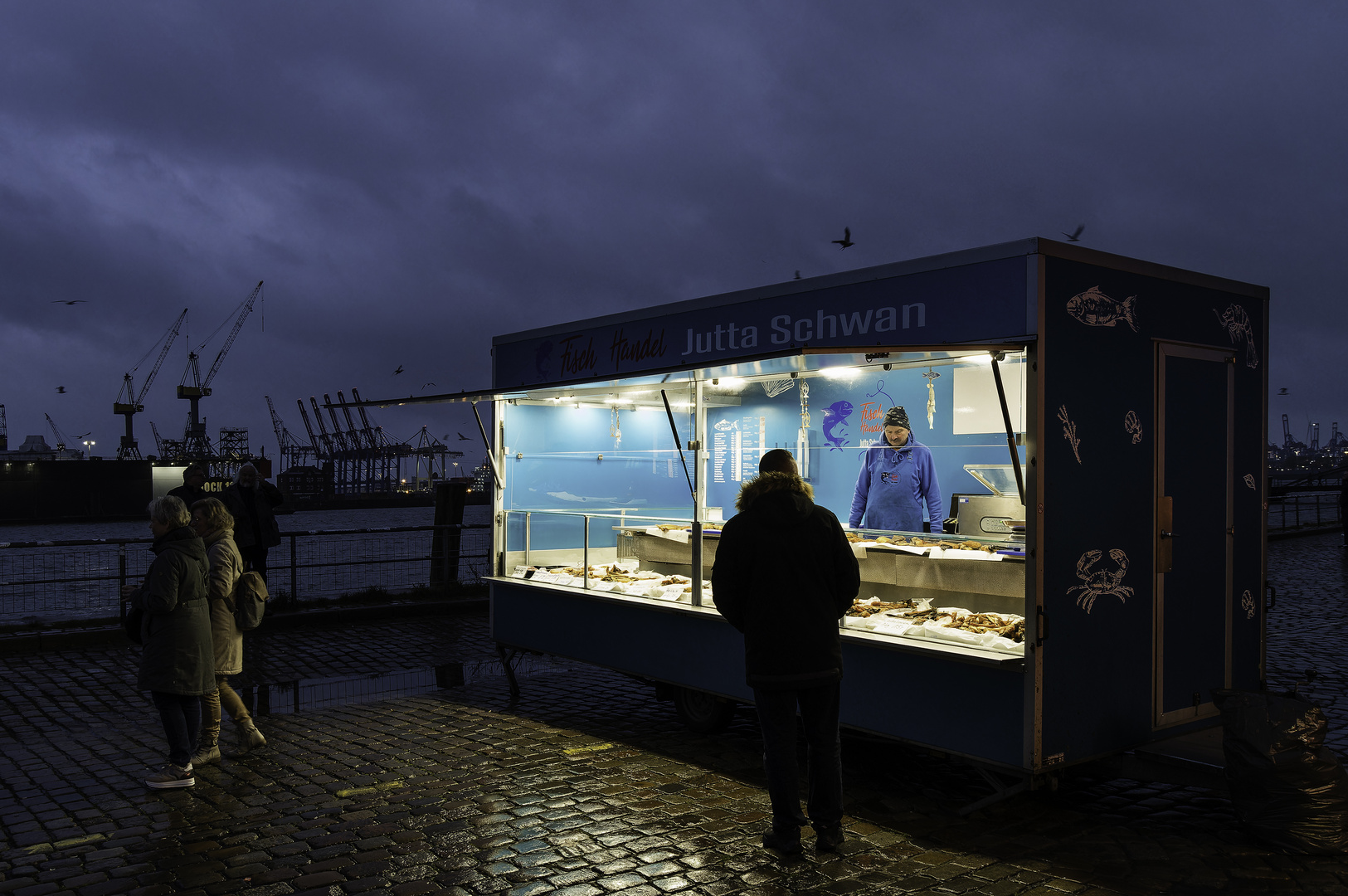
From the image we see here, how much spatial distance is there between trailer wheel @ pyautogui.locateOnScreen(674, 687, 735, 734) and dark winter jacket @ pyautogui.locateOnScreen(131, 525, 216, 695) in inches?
123

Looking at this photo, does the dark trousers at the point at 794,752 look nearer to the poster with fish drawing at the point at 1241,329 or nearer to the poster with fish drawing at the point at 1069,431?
the poster with fish drawing at the point at 1069,431

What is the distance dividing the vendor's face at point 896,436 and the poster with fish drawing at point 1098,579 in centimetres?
245

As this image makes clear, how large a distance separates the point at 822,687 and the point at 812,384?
3674mm

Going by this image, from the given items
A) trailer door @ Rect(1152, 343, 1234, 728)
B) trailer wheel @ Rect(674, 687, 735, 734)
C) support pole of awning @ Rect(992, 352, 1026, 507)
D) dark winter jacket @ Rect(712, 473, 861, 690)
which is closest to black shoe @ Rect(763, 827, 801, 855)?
dark winter jacket @ Rect(712, 473, 861, 690)

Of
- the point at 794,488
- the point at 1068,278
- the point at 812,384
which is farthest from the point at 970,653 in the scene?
the point at 812,384

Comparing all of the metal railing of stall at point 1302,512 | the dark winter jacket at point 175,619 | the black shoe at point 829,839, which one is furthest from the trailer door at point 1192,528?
the metal railing of stall at point 1302,512

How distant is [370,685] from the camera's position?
28.9 ft

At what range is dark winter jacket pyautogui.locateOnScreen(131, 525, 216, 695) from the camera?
5.54 meters

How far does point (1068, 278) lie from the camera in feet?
16.2

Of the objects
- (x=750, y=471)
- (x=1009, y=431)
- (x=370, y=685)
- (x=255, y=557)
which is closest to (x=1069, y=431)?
(x=1009, y=431)

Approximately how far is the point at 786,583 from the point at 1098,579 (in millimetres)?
1771

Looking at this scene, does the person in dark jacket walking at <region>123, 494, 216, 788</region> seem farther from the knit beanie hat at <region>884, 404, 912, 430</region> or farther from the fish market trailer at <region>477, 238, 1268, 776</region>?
the knit beanie hat at <region>884, 404, 912, 430</region>

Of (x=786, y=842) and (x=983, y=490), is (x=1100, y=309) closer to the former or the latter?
(x=983, y=490)

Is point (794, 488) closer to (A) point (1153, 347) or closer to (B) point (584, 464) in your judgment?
(A) point (1153, 347)
